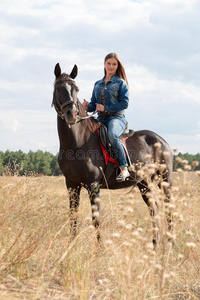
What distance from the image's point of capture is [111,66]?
6.50 metres

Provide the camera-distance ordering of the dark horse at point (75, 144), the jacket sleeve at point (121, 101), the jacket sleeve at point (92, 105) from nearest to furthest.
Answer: the dark horse at point (75, 144)
the jacket sleeve at point (121, 101)
the jacket sleeve at point (92, 105)

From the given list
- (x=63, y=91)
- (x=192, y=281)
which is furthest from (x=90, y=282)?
(x=63, y=91)

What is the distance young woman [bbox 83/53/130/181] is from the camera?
237 inches

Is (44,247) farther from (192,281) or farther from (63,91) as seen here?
(63,91)

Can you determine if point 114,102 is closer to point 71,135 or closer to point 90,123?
point 90,123

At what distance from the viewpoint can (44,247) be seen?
14.7 feet

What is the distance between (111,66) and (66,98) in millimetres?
1705

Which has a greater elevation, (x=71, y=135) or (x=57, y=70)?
(x=57, y=70)

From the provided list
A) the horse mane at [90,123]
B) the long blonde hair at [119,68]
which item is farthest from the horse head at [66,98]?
the long blonde hair at [119,68]

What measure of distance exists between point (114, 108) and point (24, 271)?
11.4ft

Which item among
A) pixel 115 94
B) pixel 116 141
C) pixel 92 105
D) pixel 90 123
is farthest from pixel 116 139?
pixel 92 105

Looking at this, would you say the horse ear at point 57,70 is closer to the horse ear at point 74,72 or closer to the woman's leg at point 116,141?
the horse ear at point 74,72

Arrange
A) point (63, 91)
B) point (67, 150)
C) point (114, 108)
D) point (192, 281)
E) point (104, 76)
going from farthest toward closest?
1. point (104, 76)
2. point (114, 108)
3. point (67, 150)
4. point (63, 91)
5. point (192, 281)

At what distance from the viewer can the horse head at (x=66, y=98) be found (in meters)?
5.16
